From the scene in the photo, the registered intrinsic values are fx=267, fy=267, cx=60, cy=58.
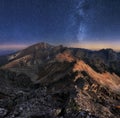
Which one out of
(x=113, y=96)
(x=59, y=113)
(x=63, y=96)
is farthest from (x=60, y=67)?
(x=59, y=113)

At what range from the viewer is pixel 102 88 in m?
148

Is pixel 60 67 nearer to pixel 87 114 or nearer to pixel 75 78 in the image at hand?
pixel 75 78

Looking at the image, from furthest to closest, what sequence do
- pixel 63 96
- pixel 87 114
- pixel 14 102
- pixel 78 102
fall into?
pixel 63 96, pixel 14 102, pixel 78 102, pixel 87 114

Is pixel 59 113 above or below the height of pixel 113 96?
above

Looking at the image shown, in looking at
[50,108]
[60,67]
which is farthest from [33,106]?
[60,67]

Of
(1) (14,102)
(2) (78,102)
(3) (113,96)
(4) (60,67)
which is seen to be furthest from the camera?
(4) (60,67)

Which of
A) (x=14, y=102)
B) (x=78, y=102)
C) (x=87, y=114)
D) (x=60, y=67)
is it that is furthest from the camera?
(x=60, y=67)

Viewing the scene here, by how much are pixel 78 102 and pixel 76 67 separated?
146m

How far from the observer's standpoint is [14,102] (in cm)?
3519

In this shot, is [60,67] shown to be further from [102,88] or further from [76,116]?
[76,116]

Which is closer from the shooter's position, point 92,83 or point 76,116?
point 76,116

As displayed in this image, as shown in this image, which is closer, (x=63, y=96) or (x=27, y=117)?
(x=27, y=117)

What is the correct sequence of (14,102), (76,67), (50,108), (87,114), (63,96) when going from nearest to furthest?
(87,114)
(50,108)
(14,102)
(63,96)
(76,67)

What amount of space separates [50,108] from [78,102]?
164 inches
